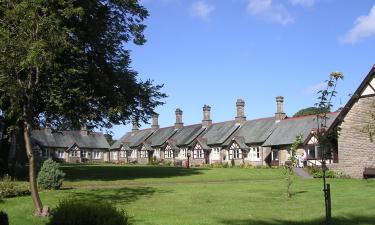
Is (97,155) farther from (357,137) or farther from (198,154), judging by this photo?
(357,137)

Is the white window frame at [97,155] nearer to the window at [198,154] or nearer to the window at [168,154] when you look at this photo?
the window at [168,154]

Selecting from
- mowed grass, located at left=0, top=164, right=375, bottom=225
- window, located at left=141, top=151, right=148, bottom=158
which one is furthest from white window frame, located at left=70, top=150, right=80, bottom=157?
mowed grass, located at left=0, top=164, right=375, bottom=225

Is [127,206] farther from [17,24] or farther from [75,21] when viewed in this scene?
[75,21]

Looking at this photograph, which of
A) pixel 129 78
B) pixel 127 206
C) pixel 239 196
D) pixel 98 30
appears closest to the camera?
pixel 127 206

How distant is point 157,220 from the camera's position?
14797 mm

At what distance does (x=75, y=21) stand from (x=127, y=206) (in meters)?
16.0

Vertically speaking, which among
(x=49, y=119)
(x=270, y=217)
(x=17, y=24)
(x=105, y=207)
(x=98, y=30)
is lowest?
(x=270, y=217)

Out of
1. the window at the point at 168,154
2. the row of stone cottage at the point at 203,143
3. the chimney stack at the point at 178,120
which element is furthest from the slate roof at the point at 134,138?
the window at the point at 168,154

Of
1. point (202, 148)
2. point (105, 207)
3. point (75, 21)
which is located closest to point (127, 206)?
point (105, 207)

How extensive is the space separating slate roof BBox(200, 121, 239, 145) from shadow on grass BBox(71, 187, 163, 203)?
46093 mm

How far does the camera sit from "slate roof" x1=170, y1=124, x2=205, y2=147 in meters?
78.1

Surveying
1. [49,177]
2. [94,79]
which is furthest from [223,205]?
[94,79]

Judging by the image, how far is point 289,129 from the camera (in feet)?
197

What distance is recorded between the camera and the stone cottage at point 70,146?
92.8 metres
